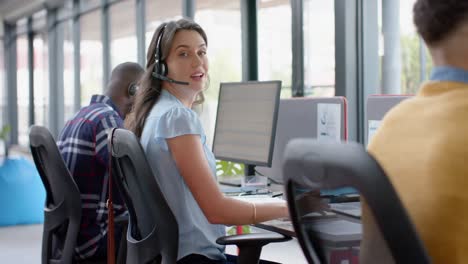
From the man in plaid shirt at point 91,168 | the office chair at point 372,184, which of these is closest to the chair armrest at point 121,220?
the man in plaid shirt at point 91,168

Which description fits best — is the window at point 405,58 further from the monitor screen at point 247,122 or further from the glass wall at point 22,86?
the glass wall at point 22,86

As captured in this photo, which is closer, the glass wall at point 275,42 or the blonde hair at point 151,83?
the blonde hair at point 151,83

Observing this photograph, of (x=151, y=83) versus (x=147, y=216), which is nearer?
(x=147, y=216)

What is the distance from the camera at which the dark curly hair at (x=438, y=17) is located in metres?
1.11

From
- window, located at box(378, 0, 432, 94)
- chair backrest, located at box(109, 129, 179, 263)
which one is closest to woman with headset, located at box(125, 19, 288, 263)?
chair backrest, located at box(109, 129, 179, 263)

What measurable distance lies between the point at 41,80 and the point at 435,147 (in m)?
11.3

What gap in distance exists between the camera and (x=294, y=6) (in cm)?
463

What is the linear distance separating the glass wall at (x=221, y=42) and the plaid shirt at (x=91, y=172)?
268 cm

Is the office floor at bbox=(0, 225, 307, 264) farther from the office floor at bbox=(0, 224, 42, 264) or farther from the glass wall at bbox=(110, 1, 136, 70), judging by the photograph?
the glass wall at bbox=(110, 1, 136, 70)

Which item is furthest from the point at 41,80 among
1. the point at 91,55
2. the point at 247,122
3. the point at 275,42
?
the point at 247,122

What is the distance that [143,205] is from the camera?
2008mm

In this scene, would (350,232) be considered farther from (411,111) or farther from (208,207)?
(208,207)

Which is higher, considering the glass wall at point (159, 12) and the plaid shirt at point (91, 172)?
the glass wall at point (159, 12)

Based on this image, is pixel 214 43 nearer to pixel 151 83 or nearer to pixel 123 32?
pixel 123 32
